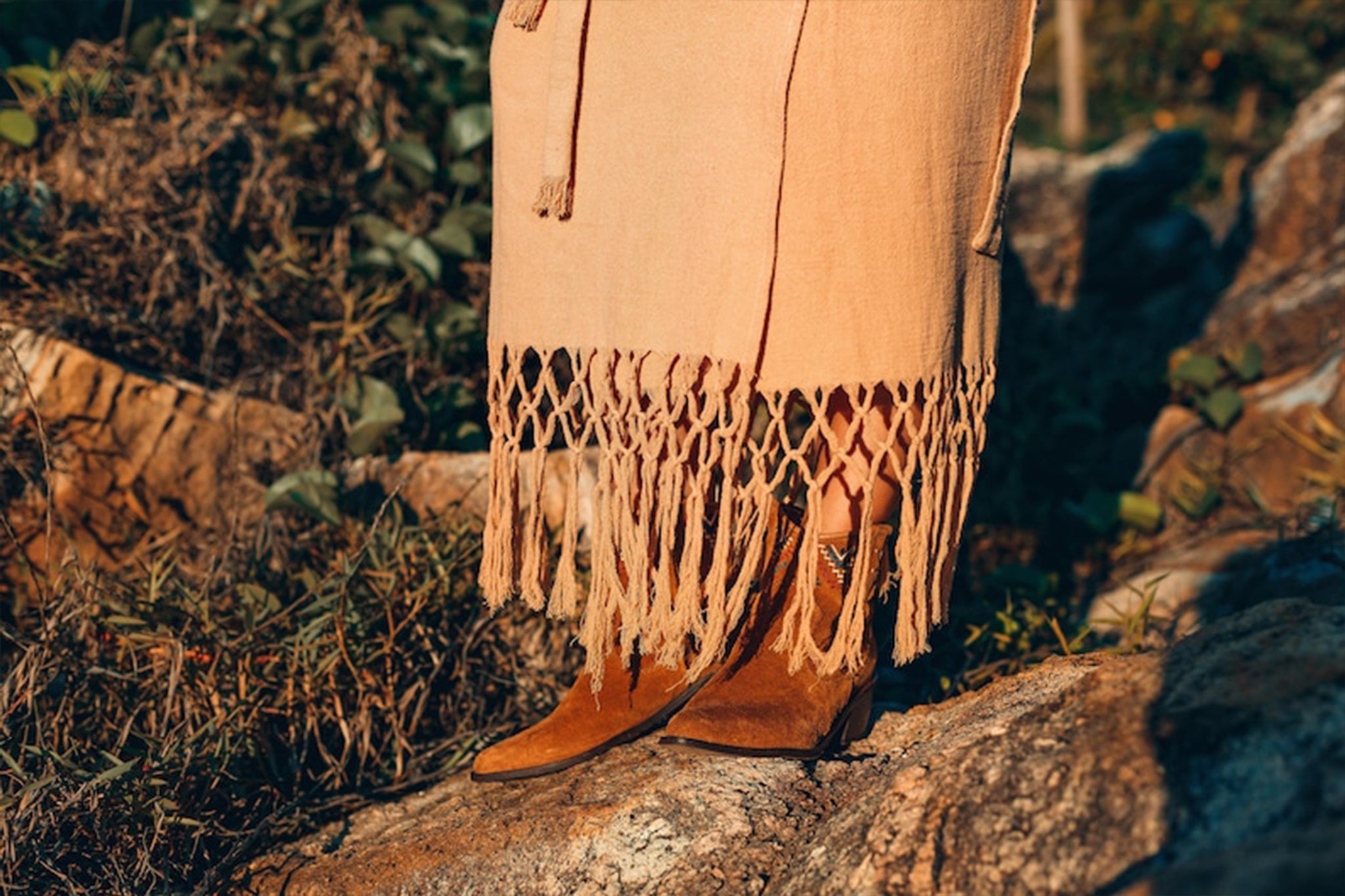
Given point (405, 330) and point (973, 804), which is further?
point (405, 330)

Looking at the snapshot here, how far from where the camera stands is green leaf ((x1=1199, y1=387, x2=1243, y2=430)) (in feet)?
10.4

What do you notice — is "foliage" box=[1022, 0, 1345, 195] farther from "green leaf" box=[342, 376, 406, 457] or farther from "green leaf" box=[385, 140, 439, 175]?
"green leaf" box=[342, 376, 406, 457]

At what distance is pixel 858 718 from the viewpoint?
190cm

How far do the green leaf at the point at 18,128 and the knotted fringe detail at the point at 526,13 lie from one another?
1.42m

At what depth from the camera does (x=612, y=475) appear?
5.78ft

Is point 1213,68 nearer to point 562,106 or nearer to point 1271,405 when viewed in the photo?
point 1271,405

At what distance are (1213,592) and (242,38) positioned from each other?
2633 millimetres

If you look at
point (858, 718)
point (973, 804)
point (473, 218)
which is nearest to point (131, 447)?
point (473, 218)

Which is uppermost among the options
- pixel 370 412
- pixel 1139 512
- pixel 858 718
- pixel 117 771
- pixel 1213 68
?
pixel 1213 68

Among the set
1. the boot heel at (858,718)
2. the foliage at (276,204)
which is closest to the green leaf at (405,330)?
the foliage at (276,204)

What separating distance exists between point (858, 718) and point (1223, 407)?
181cm

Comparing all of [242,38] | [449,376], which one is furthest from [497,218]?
[242,38]

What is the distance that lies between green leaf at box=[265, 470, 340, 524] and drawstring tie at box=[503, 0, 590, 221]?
85 cm

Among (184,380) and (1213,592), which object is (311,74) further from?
(1213,592)
